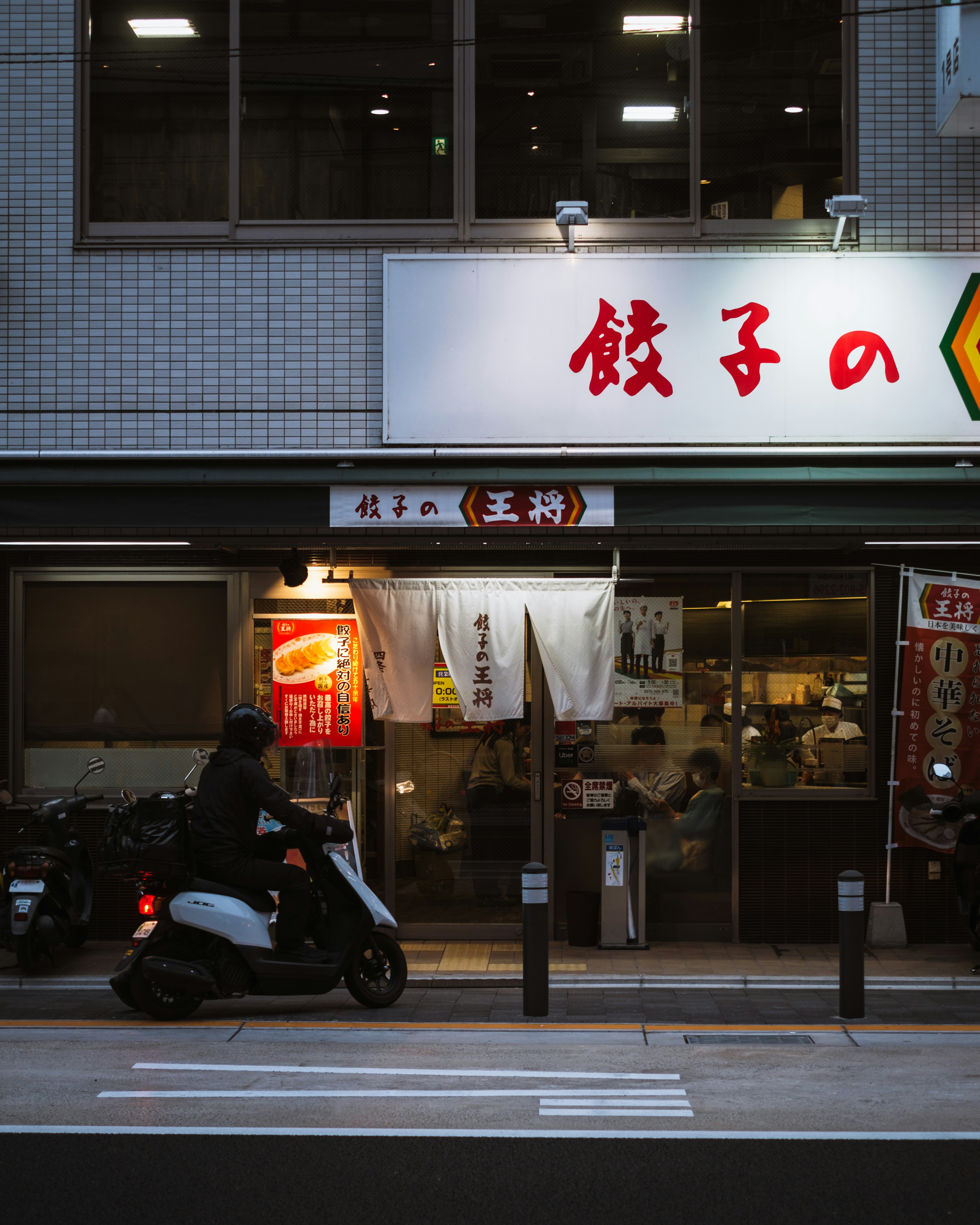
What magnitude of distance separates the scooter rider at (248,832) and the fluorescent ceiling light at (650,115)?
5.84 meters

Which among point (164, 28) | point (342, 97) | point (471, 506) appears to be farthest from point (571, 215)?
point (164, 28)

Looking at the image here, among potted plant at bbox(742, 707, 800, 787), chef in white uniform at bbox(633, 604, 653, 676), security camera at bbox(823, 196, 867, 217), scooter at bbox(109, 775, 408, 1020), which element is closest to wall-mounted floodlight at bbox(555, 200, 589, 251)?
security camera at bbox(823, 196, 867, 217)

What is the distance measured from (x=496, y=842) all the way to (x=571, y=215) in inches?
204

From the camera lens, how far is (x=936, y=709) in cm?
1009

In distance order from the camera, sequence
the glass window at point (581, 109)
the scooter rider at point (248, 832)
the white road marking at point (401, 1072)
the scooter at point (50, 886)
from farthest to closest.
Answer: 1. the glass window at point (581, 109)
2. the scooter at point (50, 886)
3. the scooter rider at point (248, 832)
4. the white road marking at point (401, 1072)

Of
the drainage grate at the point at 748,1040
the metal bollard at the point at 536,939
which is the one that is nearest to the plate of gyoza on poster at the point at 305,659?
the metal bollard at the point at 536,939

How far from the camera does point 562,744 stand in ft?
34.3

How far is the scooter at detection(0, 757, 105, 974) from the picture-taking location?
29.3 feet

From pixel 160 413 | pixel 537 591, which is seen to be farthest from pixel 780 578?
pixel 160 413

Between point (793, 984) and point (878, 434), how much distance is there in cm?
426

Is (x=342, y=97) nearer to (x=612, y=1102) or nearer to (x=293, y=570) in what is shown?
(x=293, y=570)

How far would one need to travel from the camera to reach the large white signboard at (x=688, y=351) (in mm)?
9664

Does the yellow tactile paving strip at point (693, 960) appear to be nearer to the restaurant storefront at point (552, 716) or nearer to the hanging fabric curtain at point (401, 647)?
the restaurant storefront at point (552, 716)

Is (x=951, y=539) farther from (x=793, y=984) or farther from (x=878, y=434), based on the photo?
(x=793, y=984)
